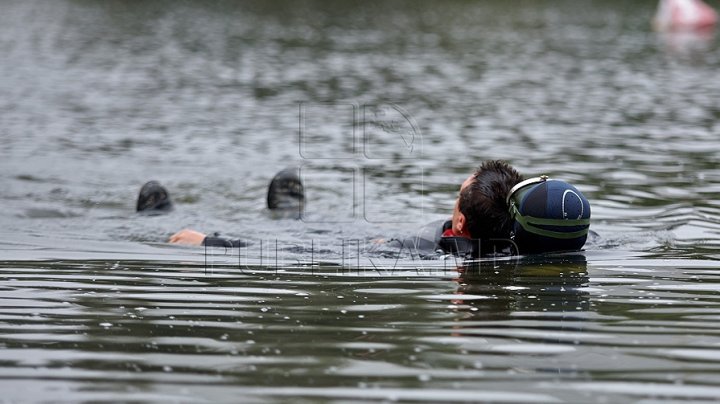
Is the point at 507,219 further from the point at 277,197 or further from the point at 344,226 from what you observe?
the point at 277,197

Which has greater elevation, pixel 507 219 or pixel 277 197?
pixel 277 197

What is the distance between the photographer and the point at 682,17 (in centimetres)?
4225

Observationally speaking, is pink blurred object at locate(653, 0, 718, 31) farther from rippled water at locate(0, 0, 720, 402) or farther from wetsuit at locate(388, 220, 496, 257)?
wetsuit at locate(388, 220, 496, 257)

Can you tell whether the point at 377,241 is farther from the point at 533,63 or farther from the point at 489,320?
the point at 533,63

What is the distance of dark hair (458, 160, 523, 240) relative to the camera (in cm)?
975

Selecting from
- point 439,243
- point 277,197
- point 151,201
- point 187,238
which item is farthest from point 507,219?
point 151,201

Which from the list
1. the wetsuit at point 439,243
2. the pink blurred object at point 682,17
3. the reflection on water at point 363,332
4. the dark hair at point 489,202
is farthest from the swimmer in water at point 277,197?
the pink blurred object at point 682,17

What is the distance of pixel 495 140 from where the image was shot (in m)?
19.1

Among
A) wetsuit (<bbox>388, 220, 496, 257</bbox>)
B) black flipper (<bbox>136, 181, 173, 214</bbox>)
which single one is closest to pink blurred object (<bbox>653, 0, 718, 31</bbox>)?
black flipper (<bbox>136, 181, 173, 214</bbox>)

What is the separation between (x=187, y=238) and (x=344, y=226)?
79.7 inches

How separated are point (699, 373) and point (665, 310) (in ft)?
5.11

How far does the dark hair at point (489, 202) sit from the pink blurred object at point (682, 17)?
1332 inches

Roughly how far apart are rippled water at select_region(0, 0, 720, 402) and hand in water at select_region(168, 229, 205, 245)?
0.16 metres

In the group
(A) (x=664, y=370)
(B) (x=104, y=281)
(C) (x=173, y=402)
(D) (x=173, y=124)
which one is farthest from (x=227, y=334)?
(D) (x=173, y=124)
